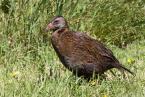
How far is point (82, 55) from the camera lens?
668cm

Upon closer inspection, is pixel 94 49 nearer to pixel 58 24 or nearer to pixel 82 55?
pixel 82 55

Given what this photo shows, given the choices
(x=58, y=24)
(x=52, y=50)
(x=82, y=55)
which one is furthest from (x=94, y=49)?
(x=52, y=50)

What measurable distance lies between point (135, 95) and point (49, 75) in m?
1.15

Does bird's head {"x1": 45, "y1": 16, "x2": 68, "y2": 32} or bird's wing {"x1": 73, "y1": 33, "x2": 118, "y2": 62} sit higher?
bird's head {"x1": 45, "y1": 16, "x2": 68, "y2": 32}

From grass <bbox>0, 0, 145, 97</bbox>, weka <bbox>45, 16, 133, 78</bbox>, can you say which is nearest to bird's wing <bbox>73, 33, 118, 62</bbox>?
weka <bbox>45, 16, 133, 78</bbox>

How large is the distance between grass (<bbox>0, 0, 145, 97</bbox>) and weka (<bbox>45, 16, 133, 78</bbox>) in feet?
0.51

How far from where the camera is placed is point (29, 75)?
6.61 metres

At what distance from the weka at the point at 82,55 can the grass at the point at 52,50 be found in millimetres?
154

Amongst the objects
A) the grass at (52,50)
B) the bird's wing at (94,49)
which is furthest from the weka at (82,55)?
the grass at (52,50)

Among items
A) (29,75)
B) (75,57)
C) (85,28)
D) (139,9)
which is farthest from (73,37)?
(139,9)

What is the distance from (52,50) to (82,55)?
117 centimetres

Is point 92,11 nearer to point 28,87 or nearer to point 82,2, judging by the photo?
point 82,2

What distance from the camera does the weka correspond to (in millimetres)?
6645

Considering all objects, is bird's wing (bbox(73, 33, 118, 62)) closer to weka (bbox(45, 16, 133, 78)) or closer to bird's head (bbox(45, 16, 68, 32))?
weka (bbox(45, 16, 133, 78))
